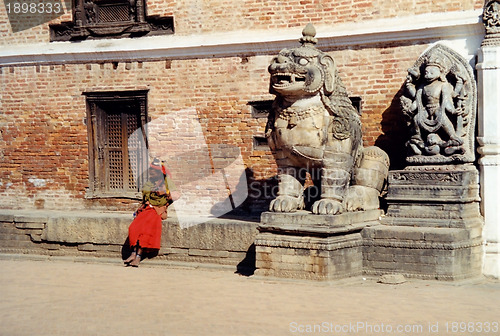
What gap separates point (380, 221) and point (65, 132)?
19.5 feet

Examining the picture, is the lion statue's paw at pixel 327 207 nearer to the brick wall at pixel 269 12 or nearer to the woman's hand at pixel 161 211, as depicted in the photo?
the woman's hand at pixel 161 211

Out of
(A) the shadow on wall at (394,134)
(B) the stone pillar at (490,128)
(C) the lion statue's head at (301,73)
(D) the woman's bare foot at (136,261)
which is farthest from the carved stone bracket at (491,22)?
(D) the woman's bare foot at (136,261)

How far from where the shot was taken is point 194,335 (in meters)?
7.50

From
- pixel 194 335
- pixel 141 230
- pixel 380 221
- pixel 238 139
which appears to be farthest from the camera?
pixel 238 139

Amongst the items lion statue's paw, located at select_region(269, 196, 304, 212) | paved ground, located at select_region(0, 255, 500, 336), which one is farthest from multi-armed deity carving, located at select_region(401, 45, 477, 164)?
paved ground, located at select_region(0, 255, 500, 336)

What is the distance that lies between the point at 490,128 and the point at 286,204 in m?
2.74

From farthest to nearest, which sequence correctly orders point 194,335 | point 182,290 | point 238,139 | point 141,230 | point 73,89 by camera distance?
point 73,89, point 238,139, point 141,230, point 182,290, point 194,335

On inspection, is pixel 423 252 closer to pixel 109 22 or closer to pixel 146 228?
pixel 146 228

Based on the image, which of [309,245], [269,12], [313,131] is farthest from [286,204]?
[269,12]

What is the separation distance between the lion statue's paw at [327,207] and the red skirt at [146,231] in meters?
2.48

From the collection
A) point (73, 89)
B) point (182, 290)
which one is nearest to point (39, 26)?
point (73, 89)

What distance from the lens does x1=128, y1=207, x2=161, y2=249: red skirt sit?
11.3 meters

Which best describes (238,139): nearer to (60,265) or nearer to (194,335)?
(60,265)

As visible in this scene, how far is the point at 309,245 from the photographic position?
9.66 metres
